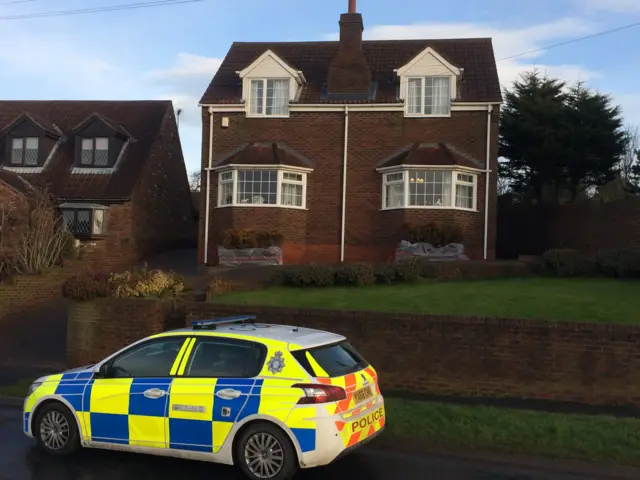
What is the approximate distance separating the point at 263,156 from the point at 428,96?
5.79 meters

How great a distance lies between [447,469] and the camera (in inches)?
249

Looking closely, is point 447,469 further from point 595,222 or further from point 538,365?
point 595,222

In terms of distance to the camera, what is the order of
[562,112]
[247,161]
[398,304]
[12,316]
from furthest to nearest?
[562,112] → [247,161] → [12,316] → [398,304]

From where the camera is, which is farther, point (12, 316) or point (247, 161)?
point (247, 161)

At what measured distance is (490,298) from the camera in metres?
11.9

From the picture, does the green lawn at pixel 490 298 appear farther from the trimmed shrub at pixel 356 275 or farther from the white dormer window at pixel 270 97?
the white dormer window at pixel 270 97

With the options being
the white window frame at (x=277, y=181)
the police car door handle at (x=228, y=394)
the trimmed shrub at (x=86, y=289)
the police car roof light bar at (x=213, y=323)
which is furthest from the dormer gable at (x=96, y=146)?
the police car door handle at (x=228, y=394)

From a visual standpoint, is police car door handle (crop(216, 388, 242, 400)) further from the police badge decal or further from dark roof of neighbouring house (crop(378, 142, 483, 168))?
dark roof of neighbouring house (crop(378, 142, 483, 168))

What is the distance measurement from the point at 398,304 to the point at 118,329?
4.99 metres

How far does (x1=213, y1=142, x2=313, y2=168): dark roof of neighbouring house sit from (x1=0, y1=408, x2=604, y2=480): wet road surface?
49.2 ft

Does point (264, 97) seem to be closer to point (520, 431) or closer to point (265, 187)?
point (265, 187)

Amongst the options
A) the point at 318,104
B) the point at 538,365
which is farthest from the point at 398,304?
Result: the point at 318,104

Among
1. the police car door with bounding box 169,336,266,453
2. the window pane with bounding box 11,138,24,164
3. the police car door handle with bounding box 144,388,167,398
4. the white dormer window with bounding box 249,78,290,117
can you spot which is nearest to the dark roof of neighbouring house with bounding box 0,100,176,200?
the window pane with bounding box 11,138,24,164

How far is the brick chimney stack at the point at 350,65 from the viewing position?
73.4 ft
